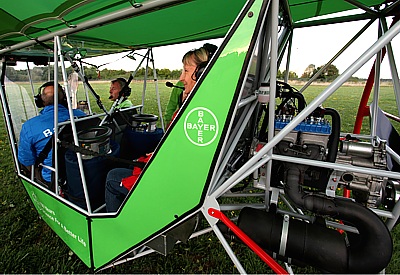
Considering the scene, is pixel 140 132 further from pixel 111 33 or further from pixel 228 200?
pixel 228 200

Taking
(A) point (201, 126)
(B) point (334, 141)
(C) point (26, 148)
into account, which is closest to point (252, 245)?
(A) point (201, 126)

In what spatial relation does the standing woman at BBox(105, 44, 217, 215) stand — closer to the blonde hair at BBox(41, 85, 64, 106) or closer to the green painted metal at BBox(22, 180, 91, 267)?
the green painted metal at BBox(22, 180, 91, 267)

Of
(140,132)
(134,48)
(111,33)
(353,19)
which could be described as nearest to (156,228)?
(140,132)

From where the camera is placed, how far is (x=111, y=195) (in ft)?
7.07

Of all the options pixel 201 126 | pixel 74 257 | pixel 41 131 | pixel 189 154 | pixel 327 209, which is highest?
pixel 201 126

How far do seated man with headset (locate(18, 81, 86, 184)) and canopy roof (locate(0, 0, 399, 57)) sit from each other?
58cm

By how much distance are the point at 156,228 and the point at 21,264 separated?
1.81m

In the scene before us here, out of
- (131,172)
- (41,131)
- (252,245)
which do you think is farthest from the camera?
(41,131)

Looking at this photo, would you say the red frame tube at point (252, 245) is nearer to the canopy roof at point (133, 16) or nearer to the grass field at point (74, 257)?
the canopy roof at point (133, 16)

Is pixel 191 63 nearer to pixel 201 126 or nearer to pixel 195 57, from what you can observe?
pixel 195 57

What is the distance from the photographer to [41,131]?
2.53 meters

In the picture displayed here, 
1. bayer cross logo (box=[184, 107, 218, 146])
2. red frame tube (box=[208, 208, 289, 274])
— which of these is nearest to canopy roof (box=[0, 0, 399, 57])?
bayer cross logo (box=[184, 107, 218, 146])

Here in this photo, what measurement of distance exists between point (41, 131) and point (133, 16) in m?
1.77

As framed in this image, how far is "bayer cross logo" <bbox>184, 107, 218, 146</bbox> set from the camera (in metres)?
1.27
